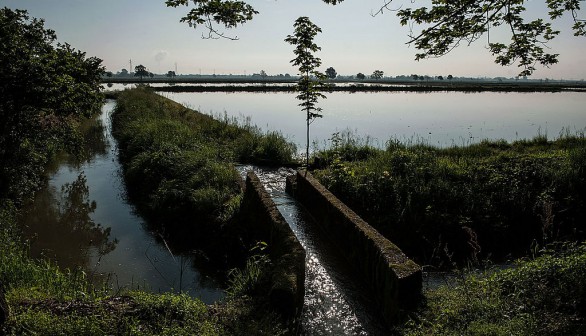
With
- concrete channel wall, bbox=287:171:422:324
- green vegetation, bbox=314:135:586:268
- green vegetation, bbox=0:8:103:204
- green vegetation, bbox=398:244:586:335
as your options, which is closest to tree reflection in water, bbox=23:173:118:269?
green vegetation, bbox=0:8:103:204

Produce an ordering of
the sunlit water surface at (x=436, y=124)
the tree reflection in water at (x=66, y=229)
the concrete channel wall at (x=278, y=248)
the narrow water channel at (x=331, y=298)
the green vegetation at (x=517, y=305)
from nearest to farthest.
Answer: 1. the green vegetation at (x=517, y=305)
2. the concrete channel wall at (x=278, y=248)
3. the narrow water channel at (x=331, y=298)
4. the tree reflection in water at (x=66, y=229)
5. the sunlit water surface at (x=436, y=124)

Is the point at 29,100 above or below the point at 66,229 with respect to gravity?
above

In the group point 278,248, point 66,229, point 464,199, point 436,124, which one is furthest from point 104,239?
point 436,124

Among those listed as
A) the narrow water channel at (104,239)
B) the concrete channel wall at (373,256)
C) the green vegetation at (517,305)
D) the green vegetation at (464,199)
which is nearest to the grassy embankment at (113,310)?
the narrow water channel at (104,239)

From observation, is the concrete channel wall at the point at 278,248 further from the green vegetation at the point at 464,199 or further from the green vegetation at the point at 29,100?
the green vegetation at the point at 29,100

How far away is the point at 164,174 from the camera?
12.4 meters

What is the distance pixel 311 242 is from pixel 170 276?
2958 millimetres

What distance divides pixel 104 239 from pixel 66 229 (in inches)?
61.3

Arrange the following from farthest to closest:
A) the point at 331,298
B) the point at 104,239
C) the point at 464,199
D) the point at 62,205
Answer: the point at 62,205, the point at 104,239, the point at 464,199, the point at 331,298

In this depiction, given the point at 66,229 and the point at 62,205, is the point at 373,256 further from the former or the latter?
the point at 62,205

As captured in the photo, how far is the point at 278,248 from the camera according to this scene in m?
6.15

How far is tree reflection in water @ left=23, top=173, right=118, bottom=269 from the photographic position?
8.99m

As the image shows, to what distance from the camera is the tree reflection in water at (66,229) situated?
899cm

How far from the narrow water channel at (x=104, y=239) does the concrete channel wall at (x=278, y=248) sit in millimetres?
1411
